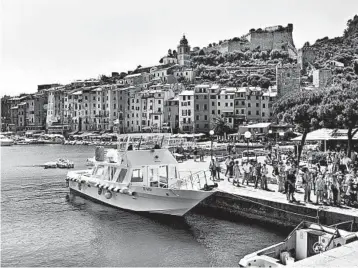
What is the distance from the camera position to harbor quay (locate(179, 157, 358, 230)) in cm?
1539

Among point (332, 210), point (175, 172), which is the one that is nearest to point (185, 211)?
point (175, 172)

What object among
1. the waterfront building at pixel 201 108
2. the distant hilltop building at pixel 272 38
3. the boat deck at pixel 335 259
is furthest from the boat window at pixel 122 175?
the distant hilltop building at pixel 272 38

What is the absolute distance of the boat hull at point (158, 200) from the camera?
19062 mm

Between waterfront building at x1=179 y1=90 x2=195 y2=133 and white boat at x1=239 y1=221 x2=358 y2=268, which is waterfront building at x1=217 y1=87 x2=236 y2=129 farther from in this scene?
white boat at x1=239 y1=221 x2=358 y2=268

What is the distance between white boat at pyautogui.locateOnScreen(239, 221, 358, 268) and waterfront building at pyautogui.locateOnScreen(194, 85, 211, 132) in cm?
7215

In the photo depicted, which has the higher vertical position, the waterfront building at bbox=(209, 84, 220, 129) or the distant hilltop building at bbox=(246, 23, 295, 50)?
the distant hilltop building at bbox=(246, 23, 295, 50)

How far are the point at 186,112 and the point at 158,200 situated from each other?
65.7m

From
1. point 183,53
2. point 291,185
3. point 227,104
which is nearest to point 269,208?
point 291,185

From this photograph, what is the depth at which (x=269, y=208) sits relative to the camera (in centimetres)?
1764

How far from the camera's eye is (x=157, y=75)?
117 m

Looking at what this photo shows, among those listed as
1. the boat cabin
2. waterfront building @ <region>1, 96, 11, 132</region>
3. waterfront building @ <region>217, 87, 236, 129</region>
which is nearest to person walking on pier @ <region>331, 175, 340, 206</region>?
the boat cabin

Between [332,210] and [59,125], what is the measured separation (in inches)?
4308

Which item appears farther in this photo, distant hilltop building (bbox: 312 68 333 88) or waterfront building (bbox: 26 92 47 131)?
waterfront building (bbox: 26 92 47 131)

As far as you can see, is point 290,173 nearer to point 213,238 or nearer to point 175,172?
point 213,238
